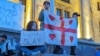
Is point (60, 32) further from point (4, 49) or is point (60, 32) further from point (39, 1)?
point (39, 1)

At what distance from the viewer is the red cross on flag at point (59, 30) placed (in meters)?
6.86

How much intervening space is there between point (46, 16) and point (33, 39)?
1.02 m

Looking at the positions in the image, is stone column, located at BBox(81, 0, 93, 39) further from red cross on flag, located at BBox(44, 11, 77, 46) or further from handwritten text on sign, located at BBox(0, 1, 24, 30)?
handwritten text on sign, located at BBox(0, 1, 24, 30)

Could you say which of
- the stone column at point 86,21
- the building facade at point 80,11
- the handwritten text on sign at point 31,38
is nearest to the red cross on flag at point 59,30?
the handwritten text on sign at point 31,38

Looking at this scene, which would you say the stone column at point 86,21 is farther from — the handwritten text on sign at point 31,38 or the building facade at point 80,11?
the handwritten text on sign at point 31,38

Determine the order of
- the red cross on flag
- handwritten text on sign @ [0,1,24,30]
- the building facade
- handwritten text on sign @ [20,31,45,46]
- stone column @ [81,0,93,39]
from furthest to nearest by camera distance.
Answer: stone column @ [81,0,93,39] < the building facade < handwritten text on sign @ [0,1,24,30] < the red cross on flag < handwritten text on sign @ [20,31,45,46]

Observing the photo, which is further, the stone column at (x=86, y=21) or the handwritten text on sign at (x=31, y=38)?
the stone column at (x=86, y=21)

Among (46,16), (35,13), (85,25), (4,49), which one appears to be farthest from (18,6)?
(85,25)

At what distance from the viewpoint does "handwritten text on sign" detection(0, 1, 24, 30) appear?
7.38m

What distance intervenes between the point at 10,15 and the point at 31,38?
1.80 metres

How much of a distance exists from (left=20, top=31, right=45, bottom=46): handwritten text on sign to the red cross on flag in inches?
17.4

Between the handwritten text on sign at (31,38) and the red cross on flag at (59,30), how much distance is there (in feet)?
1.45

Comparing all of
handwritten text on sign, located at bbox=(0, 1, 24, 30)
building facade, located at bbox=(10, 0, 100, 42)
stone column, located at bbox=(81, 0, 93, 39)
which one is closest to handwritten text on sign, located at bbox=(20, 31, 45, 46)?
handwritten text on sign, located at bbox=(0, 1, 24, 30)

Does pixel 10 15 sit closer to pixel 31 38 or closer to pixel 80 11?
pixel 31 38
